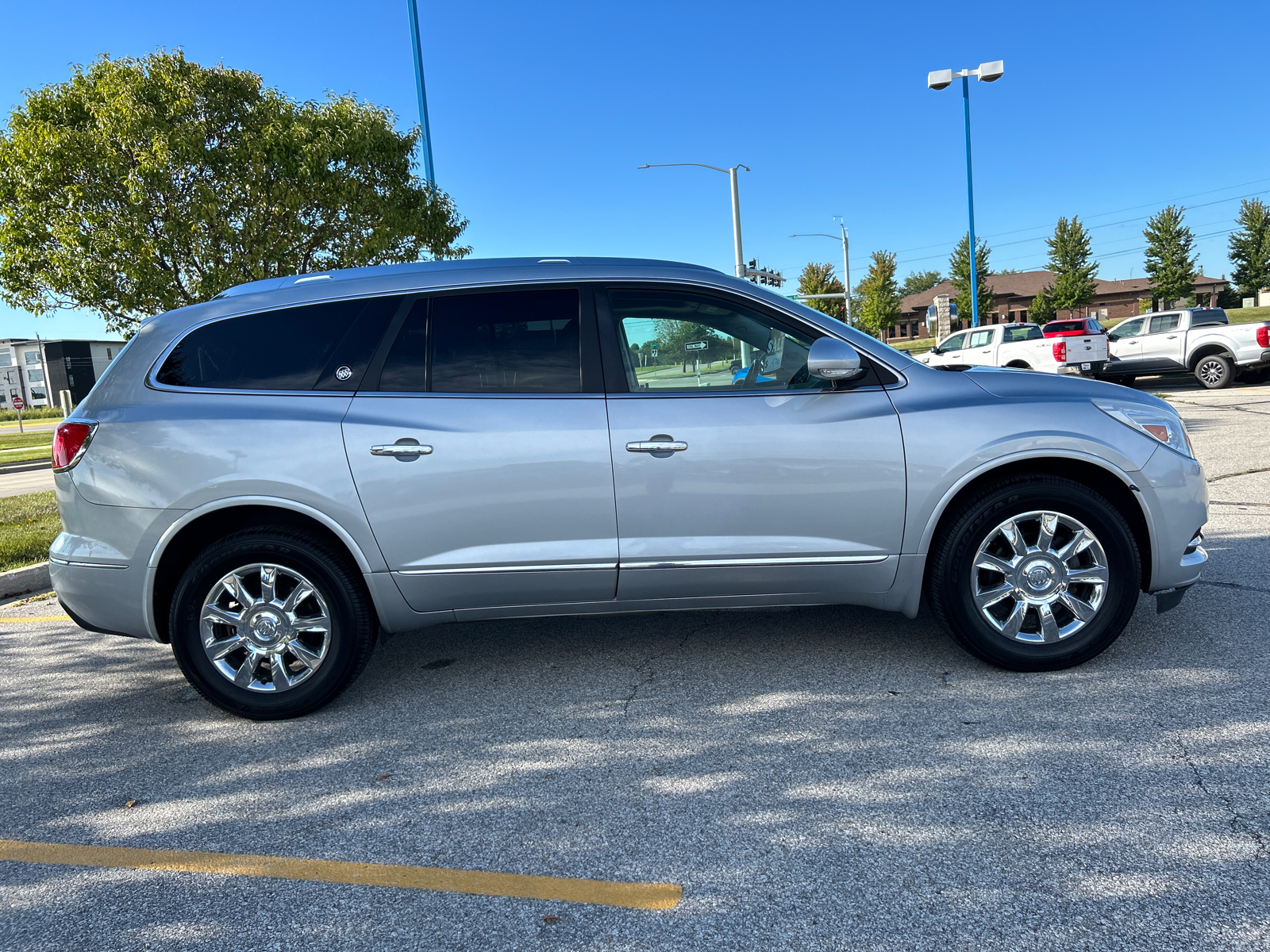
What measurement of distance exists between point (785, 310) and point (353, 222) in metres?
12.9

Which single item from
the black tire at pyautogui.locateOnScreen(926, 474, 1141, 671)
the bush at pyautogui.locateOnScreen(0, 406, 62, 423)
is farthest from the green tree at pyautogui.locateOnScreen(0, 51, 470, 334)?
the bush at pyautogui.locateOnScreen(0, 406, 62, 423)

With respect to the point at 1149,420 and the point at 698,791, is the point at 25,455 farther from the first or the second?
the point at 1149,420

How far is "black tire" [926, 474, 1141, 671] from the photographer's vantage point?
12.6ft

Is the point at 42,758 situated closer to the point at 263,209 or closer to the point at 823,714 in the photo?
the point at 823,714

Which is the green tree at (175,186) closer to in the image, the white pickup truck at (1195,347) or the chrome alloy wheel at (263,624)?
the chrome alloy wheel at (263,624)

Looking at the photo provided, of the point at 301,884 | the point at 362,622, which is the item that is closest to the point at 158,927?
the point at 301,884

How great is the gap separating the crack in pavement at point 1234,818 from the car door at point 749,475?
128 centimetres

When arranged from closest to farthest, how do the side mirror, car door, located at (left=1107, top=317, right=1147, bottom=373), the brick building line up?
the side mirror
car door, located at (left=1107, top=317, right=1147, bottom=373)
the brick building

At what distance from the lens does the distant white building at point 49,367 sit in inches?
3140

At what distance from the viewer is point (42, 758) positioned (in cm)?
367

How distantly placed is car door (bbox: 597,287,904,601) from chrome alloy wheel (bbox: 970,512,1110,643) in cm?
43

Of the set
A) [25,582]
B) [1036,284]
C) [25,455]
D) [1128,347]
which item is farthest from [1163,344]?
[1036,284]

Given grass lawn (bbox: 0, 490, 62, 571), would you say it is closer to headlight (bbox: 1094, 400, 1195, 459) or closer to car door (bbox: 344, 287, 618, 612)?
car door (bbox: 344, 287, 618, 612)

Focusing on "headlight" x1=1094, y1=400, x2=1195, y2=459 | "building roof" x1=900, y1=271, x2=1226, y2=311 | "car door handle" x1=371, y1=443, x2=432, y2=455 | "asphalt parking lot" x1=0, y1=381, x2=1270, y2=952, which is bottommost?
"asphalt parking lot" x1=0, y1=381, x2=1270, y2=952
